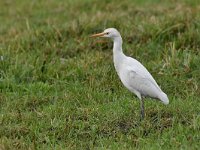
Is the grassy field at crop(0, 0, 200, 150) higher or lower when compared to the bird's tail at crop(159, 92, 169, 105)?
lower

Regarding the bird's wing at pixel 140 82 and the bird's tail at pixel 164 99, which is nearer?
the bird's tail at pixel 164 99

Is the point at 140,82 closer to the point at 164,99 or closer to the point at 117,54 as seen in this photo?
the point at 164,99

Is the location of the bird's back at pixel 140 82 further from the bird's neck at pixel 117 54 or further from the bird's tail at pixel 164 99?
the bird's neck at pixel 117 54

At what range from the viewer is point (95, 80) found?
28.0ft

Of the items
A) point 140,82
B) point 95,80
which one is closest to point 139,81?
point 140,82

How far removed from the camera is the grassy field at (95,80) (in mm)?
6645

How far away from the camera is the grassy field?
21.8 feet

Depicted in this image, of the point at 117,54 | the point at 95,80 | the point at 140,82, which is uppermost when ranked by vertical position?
the point at 117,54

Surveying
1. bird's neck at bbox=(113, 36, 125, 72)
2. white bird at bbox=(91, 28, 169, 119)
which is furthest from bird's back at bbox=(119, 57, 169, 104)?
bird's neck at bbox=(113, 36, 125, 72)

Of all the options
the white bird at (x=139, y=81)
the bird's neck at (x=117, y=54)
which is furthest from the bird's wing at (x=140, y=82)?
the bird's neck at (x=117, y=54)

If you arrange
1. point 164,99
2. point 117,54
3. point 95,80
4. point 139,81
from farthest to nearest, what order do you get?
point 95,80, point 117,54, point 139,81, point 164,99

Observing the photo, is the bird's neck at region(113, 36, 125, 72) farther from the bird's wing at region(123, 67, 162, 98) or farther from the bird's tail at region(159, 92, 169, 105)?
the bird's tail at region(159, 92, 169, 105)

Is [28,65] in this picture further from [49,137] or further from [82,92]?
[49,137]

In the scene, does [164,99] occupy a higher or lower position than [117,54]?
lower
